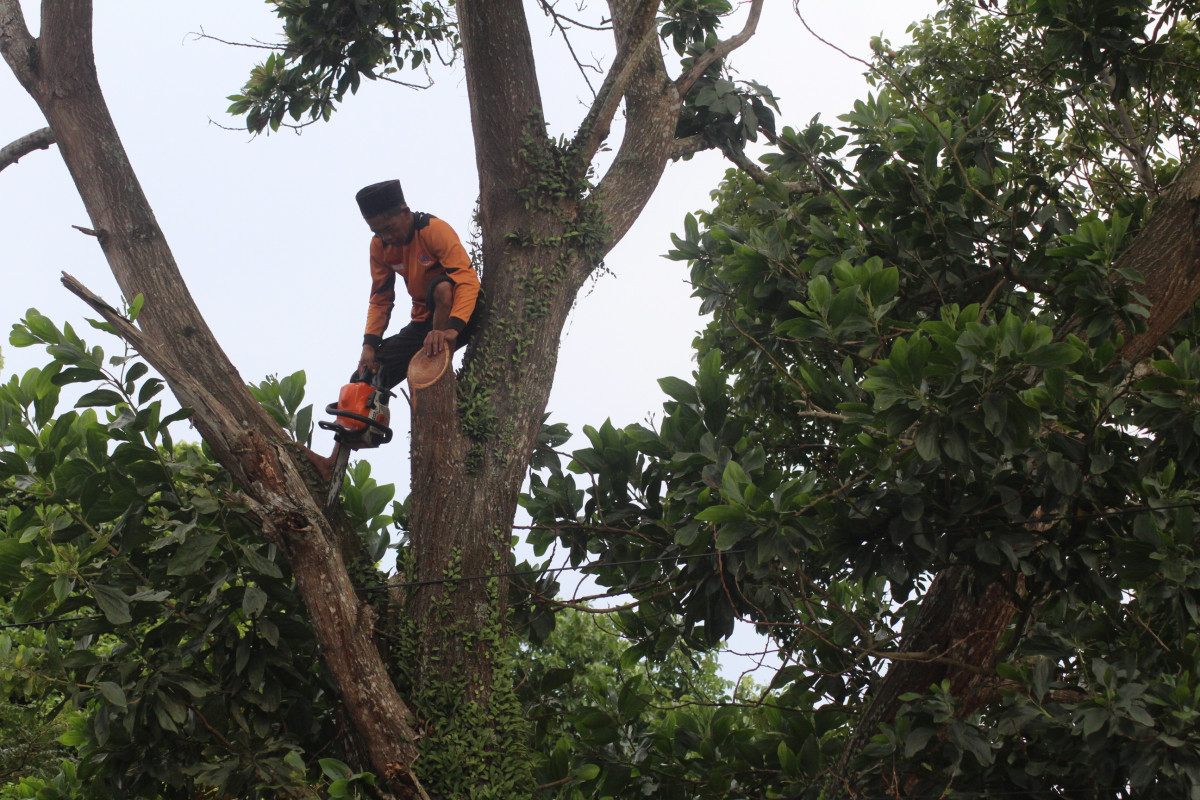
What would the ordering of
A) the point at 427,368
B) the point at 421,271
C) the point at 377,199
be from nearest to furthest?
1. the point at 427,368
2. the point at 377,199
3. the point at 421,271

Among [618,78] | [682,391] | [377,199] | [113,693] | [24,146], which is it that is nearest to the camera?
[113,693]

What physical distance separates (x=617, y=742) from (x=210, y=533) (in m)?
2.06

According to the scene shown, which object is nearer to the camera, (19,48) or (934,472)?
(934,472)

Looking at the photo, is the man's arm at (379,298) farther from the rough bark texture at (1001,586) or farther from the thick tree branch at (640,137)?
the rough bark texture at (1001,586)

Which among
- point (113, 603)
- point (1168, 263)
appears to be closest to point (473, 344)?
point (113, 603)

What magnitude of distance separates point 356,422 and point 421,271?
89 centimetres

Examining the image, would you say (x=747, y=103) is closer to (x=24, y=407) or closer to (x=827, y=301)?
(x=827, y=301)

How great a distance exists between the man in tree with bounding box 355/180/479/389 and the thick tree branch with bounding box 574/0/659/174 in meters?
0.86

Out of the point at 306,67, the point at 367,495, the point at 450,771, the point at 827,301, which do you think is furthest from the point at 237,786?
the point at 306,67

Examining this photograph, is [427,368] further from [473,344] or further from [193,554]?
[193,554]

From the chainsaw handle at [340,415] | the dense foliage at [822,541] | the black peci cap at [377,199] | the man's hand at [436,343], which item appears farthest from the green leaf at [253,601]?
the black peci cap at [377,199]

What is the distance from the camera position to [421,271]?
4926mm

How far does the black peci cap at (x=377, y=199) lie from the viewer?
4.79 meters

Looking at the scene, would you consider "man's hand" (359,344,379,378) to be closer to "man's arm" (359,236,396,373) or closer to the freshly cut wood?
"man's arm" (359,236,396,373)
